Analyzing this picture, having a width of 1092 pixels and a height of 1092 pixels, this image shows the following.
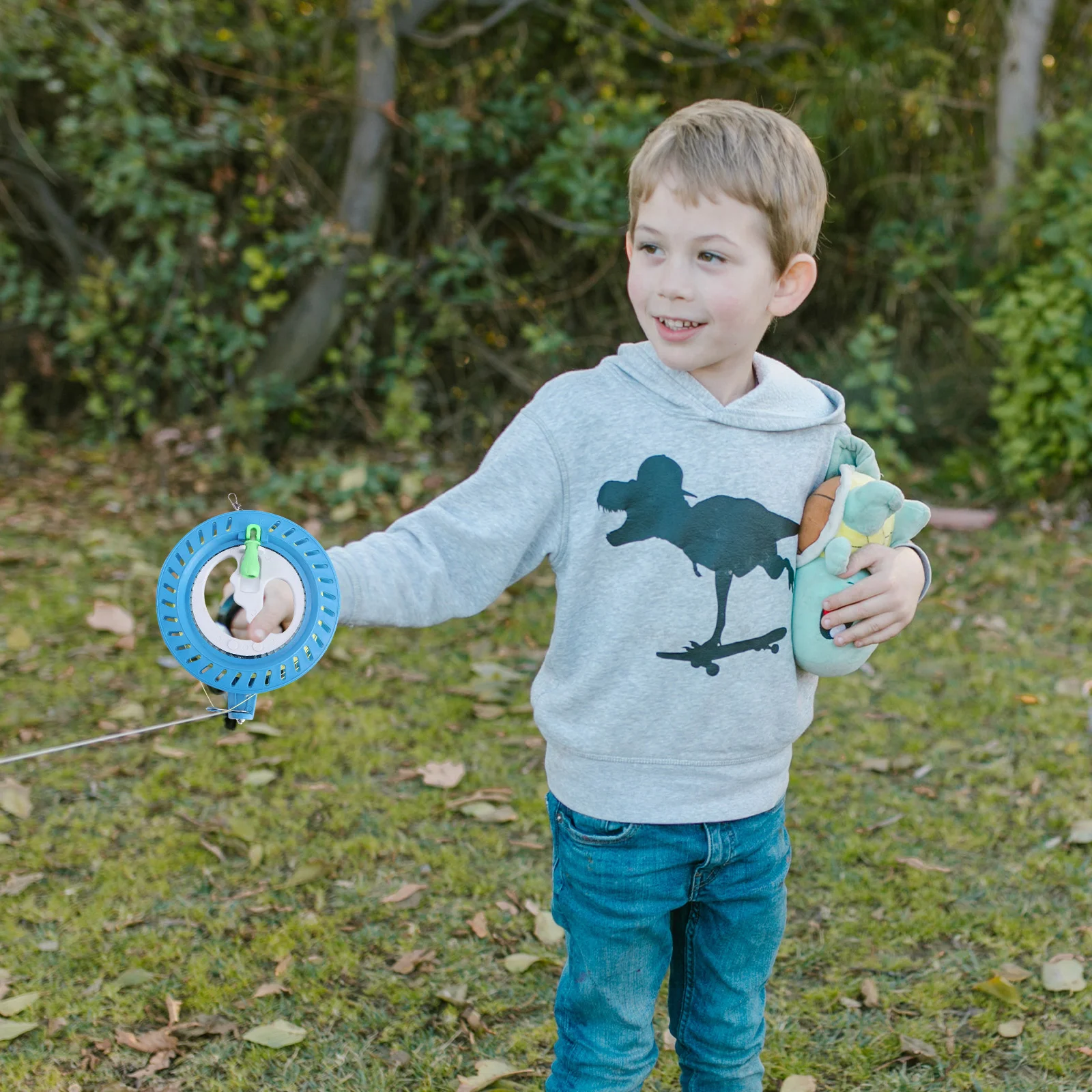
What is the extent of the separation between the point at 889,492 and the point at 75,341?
5136mm

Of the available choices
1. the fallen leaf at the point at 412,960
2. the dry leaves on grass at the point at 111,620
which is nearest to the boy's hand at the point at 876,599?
the fallen leaf at the point at 412,960

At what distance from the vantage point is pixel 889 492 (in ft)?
5.39

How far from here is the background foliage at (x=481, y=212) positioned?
17.8 ft

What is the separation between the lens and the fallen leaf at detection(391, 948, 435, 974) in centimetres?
248

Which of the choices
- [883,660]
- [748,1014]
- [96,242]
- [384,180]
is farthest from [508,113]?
[748,1014]

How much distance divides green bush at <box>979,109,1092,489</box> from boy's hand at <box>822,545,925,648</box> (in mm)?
4033

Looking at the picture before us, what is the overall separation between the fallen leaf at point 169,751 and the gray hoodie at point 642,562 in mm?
1957

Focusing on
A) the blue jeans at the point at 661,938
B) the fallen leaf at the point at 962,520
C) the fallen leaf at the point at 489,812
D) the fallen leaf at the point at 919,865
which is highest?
the blue jeans at the point at 661,938

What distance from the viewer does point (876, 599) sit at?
1.65 metres

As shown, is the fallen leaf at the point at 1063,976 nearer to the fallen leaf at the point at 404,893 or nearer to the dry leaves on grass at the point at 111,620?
the fallen leaf at the point at 404,893

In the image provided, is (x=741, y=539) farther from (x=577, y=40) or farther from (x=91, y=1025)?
(x=577, y=40)

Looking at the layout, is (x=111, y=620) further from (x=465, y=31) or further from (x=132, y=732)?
(x=465, y=31)

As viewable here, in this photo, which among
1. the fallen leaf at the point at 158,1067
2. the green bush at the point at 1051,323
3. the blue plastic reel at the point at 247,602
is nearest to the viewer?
the blue plastic reel at the point at 247,602

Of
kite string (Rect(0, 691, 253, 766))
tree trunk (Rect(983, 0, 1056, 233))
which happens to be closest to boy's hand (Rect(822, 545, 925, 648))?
kite string (Rect(0, 691, 253, 766))
